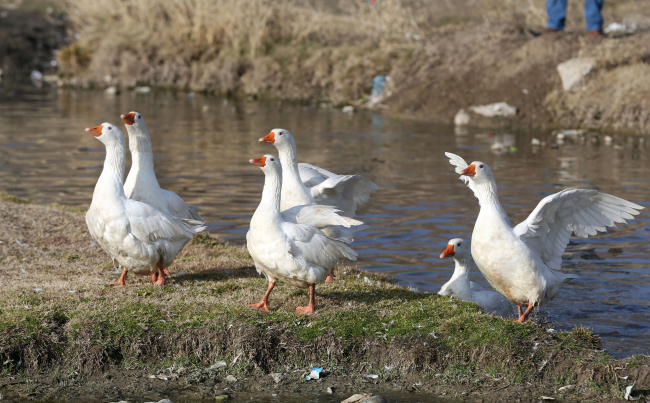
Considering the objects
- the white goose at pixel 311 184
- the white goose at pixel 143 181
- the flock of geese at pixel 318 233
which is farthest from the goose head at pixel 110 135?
the white goose at pixel 311 184

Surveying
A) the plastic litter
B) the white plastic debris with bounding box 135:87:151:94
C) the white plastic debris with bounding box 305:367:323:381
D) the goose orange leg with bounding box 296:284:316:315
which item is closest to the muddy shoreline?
the plastic litter

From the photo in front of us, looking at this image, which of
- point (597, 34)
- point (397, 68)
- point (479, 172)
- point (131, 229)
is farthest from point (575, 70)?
point (131, 229)

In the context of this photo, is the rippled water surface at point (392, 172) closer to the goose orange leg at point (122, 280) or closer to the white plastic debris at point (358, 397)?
the white plastic debris at point (358, 397)

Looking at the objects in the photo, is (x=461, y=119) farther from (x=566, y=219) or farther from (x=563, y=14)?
(x=566, y=219)

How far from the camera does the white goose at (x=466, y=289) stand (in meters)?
7.64

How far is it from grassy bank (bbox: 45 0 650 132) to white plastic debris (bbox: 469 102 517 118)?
0.71 ft

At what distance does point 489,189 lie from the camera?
693cm

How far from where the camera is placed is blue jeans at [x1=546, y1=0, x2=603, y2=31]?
20.5 metres

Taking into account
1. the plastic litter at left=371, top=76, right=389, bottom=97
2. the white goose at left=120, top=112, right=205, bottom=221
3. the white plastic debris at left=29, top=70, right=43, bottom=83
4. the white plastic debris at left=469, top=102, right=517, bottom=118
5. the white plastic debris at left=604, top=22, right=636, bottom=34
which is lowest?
the white goose at left=120, top=112, right=205, bottom=221

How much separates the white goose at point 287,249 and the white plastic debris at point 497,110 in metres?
15.0

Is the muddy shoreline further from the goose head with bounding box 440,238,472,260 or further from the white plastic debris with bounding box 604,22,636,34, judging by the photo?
the goose head with bounding box 440,238,472,260

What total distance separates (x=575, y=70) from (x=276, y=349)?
16695 millimetres

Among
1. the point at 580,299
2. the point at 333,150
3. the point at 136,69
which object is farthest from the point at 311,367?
the point at 136,69

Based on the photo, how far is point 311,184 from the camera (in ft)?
29.6
